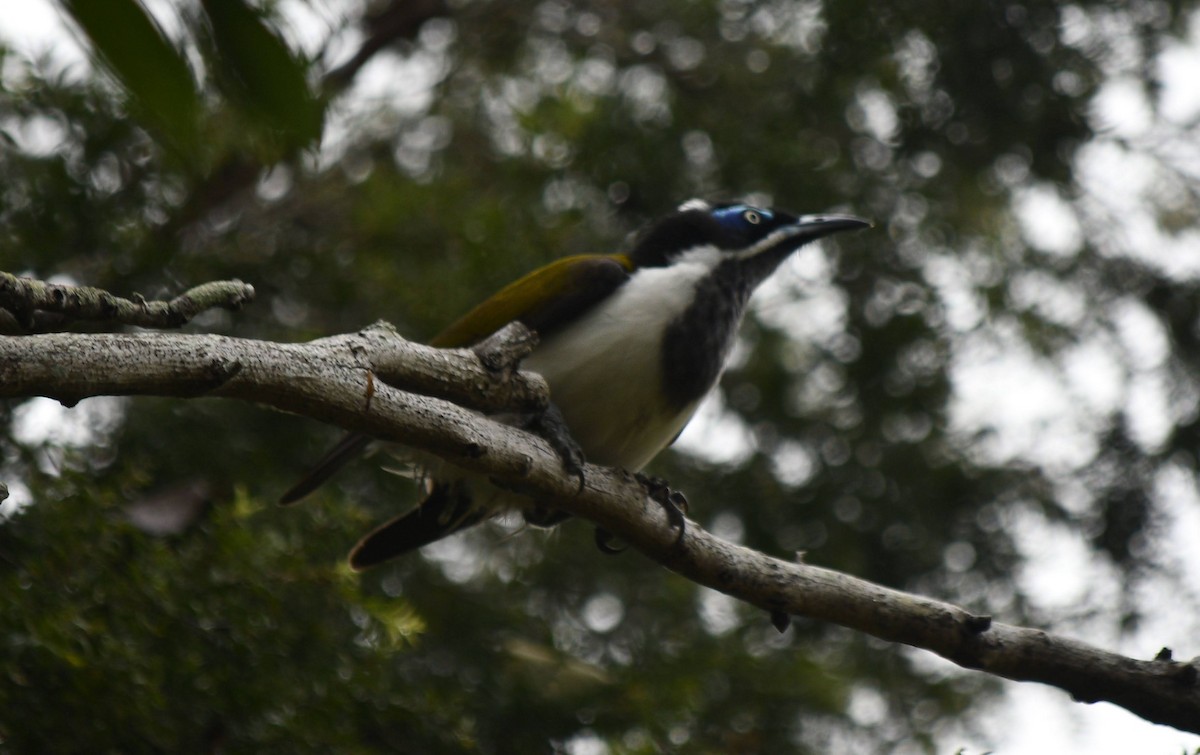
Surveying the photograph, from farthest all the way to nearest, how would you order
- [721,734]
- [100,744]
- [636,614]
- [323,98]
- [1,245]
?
[636,614]
[721,734]
[1,245]
[100,744]
[323,98]

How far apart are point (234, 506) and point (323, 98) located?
2.51 meters

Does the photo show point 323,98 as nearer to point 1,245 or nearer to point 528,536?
point 1,245

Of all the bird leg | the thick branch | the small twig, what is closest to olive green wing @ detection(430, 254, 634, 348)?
the bird leg

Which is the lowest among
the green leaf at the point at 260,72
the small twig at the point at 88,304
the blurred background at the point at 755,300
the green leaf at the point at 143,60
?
the blurred background at the point at 755,300

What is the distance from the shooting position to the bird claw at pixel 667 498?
9.42 ft

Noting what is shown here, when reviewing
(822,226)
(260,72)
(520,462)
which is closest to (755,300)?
(822,226)

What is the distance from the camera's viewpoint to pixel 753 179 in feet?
16.7

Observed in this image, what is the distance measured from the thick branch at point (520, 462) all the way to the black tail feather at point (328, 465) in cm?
75

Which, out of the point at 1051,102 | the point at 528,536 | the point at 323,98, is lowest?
the point at 528,536

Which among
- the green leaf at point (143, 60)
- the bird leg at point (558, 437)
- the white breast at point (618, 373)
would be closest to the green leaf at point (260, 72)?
the green leaf at point (143, 60)

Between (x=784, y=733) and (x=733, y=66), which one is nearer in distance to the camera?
(x=784, y=733)

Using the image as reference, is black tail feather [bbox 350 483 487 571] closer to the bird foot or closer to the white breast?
the white breast

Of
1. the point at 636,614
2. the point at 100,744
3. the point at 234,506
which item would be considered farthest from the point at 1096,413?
the point at 100,744

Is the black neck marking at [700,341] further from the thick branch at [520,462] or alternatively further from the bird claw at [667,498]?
the thick branch at [520,462]
